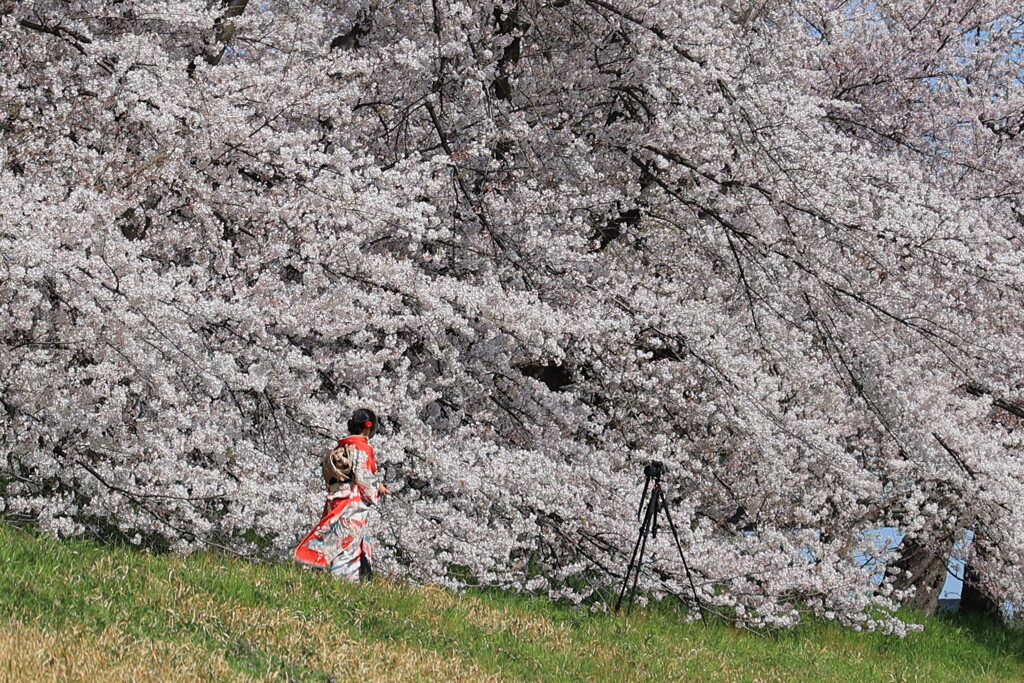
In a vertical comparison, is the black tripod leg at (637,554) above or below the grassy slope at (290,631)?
→ above

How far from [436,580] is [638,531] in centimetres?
166

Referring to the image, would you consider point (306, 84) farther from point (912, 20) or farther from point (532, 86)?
point (912, 20)

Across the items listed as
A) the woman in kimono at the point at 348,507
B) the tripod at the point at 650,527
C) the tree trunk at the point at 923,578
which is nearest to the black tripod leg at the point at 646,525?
the tripod at the point at 650,527

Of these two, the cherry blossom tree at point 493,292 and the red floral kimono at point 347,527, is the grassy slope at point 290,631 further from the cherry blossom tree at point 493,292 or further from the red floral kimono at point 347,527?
the cherry blossom tree at point 493,292

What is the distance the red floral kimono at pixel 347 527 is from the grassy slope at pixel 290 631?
0.26 m

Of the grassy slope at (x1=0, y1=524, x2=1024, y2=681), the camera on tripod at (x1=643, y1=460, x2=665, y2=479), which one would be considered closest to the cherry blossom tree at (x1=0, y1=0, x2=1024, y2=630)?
the grassy slope at (x1=0, y1=524, x2=1024, y2=681)

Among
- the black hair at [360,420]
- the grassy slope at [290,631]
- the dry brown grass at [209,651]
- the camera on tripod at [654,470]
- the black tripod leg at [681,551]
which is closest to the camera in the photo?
the dry brown grass at [209,651]

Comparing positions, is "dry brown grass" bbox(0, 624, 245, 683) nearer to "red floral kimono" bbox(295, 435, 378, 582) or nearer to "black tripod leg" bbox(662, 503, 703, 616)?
"red floral kimono" bbox(295, 435, 378, 582)

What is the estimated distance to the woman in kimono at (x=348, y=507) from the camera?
24.0ft

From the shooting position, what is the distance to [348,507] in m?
7.47

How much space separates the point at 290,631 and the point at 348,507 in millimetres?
1676

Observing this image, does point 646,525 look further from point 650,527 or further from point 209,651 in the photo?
point 209,651

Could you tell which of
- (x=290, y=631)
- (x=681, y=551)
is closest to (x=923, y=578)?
(x=681, y=551)

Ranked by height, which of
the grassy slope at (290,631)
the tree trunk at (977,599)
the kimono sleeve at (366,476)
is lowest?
the grassy slope at (290,631)
